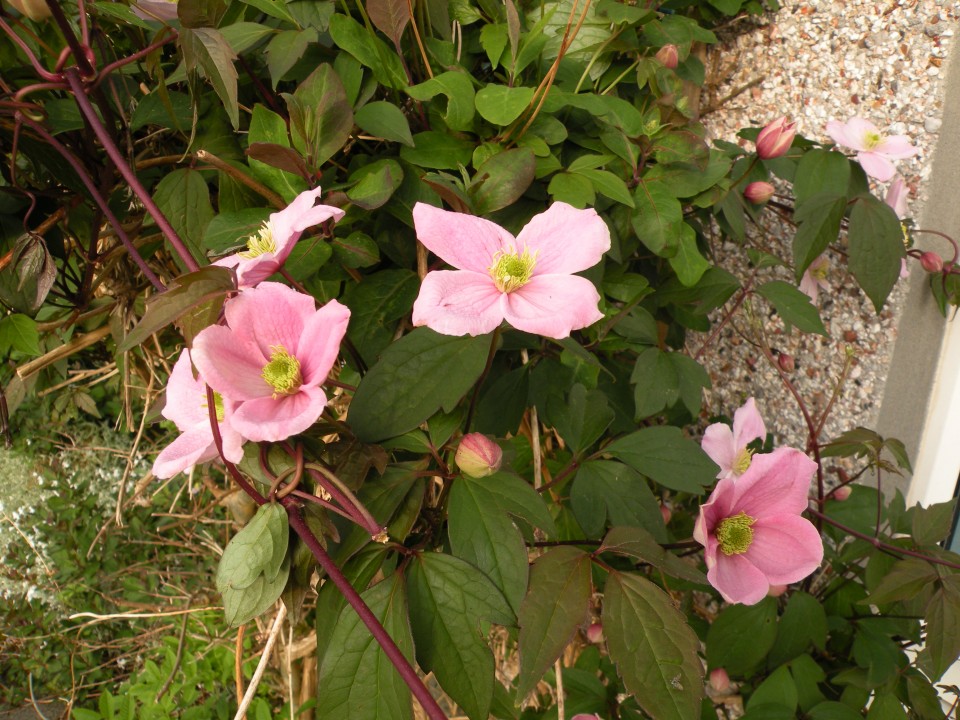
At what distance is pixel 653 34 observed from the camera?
0.76 metres

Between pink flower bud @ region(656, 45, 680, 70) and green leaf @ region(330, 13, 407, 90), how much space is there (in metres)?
0.28

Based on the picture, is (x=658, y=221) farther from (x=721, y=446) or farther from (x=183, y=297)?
(x=183, y=297)

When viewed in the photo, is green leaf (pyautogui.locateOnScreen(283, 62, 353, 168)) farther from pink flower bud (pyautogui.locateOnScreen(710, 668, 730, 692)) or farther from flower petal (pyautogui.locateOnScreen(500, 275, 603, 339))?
pink flower bud (pyautogui.locateOnScreen(710, 668, 730, 692))

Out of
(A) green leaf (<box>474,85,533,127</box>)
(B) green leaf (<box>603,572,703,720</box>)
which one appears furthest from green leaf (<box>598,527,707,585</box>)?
(A) green leaf (<box>474,85,533,127</box>)

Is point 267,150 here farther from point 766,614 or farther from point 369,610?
point 766,614

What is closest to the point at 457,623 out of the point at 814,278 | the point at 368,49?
the point at 368,49

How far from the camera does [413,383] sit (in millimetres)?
429

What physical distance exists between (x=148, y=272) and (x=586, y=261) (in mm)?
280

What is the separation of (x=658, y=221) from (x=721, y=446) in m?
0.24

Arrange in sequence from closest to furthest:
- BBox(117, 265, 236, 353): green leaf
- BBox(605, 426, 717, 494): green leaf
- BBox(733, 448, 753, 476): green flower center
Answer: BBox(117, 265, 236, 353): green leaf
BBox(605, 426, 717, 494): green leaf
BBox(733, 448, 753, 476): green flower center

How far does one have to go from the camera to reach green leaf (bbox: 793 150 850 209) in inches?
30.5

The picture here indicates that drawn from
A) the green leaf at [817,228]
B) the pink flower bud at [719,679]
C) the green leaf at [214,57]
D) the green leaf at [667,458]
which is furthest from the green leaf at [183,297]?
the pink flower bud at [719,679]

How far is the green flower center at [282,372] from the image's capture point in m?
0.39

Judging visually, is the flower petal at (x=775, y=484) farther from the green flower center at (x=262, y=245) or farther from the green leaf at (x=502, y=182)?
the green flower center at (x=262, y=245)
